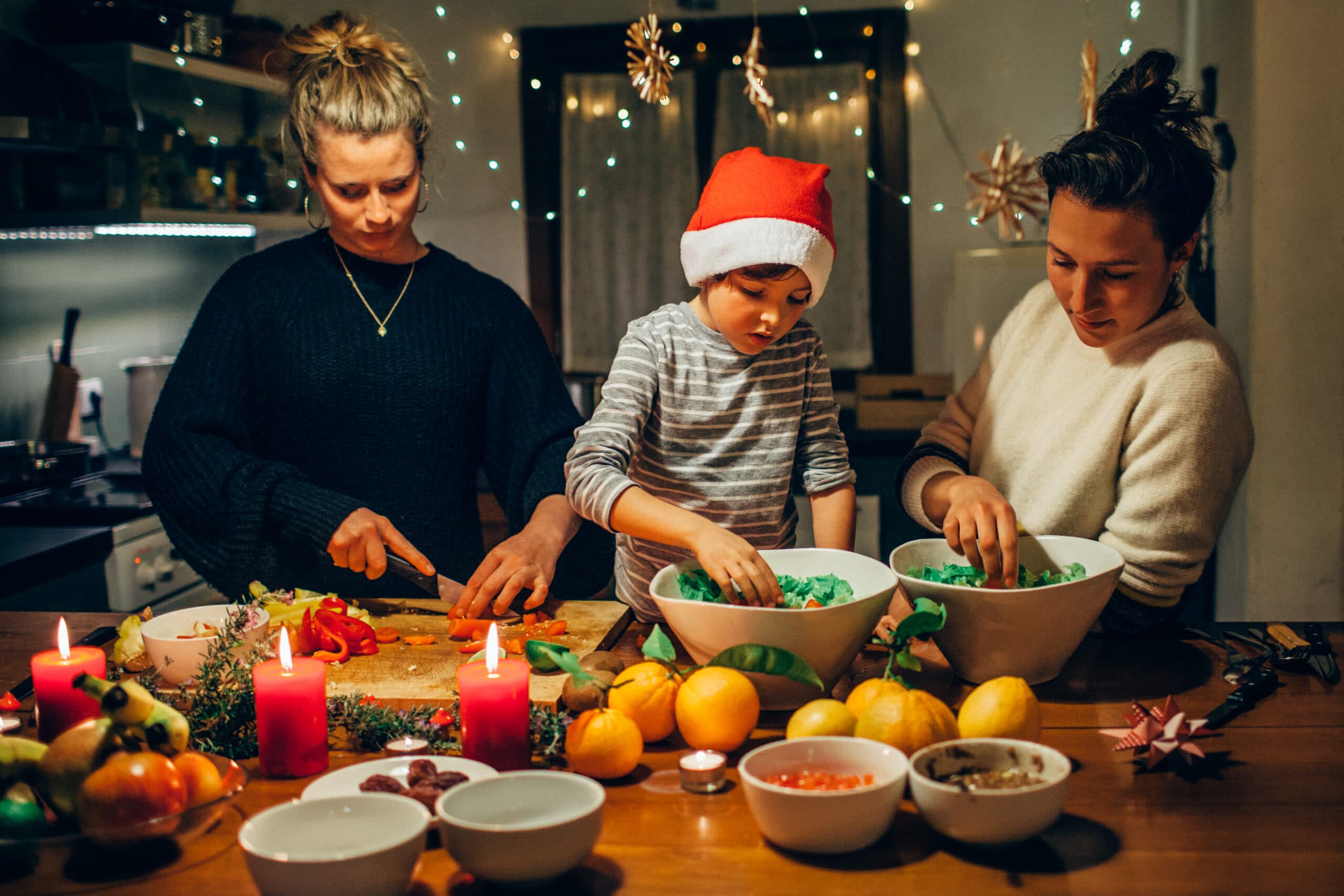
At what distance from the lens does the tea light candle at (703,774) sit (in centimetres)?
99

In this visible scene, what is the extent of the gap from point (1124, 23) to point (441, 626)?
11.2ft

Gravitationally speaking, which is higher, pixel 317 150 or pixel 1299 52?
pixel 1299 52

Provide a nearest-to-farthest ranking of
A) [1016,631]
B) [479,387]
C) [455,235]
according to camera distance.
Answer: [1016,631] → [479,387] → [455,235]

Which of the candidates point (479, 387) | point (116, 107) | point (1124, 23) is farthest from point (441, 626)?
point (1124, 23)

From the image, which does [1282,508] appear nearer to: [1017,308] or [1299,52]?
[1299,52]

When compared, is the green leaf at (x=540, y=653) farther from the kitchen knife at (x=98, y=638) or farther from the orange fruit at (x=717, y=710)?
the kitchen knife at (x=98, y=638)

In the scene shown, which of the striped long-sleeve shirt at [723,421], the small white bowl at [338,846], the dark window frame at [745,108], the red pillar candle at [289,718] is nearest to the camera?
the small white bowl at [338,846]

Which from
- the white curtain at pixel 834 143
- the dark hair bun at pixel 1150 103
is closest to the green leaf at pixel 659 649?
the dark hair bun at pixel 1150 103

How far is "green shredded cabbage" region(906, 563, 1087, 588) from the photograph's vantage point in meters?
1.26

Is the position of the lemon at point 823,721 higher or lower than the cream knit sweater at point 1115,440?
lower

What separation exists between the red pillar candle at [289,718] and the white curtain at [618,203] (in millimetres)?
3125

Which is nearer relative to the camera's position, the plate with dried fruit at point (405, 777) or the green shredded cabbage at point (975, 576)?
the plate with dried fruit at point (405, 777)

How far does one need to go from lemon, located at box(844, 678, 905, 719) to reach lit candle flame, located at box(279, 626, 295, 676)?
0.54 metres

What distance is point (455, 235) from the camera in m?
4.15
